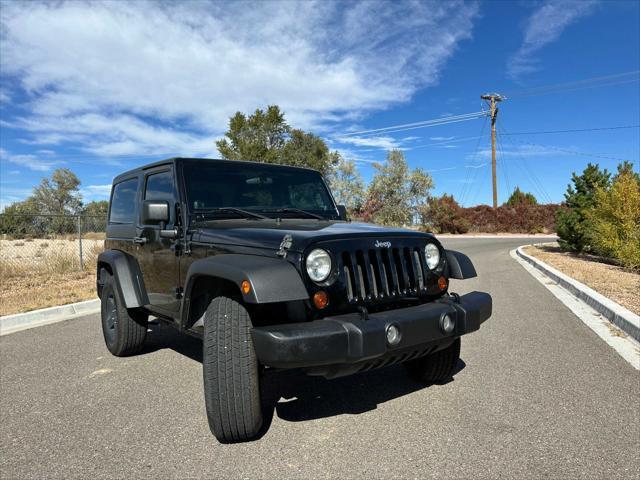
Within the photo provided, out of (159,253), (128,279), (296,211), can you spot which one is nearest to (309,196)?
(296,211)

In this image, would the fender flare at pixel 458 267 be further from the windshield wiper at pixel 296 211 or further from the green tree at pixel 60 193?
the green tree at pixel 60 193

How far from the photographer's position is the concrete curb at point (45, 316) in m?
6.46

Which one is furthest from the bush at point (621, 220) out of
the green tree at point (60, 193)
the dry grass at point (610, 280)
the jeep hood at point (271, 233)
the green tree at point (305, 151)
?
the green tree at point (60, 193)

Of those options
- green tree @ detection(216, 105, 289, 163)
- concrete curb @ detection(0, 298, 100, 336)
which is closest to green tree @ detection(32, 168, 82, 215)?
green tree @ detection(216, 105, 289, 163)

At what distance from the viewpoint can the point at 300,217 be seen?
4203mm

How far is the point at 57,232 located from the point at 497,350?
1692 cm

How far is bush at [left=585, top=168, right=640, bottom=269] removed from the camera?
36.5ft

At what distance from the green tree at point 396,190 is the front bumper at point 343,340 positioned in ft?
92.3

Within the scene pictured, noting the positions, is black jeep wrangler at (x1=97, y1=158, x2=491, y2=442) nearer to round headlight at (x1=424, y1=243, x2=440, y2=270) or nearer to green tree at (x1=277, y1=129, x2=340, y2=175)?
round headlight at (x1=424, y1=243, x2=440, y2=270)

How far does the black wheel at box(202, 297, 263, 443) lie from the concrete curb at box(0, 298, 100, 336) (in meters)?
4.81

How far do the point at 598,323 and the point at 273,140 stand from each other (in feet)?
82.6

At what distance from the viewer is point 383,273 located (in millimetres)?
3068

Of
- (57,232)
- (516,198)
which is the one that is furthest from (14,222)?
(516,198)

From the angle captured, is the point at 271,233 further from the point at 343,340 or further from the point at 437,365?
the point at 437,365
